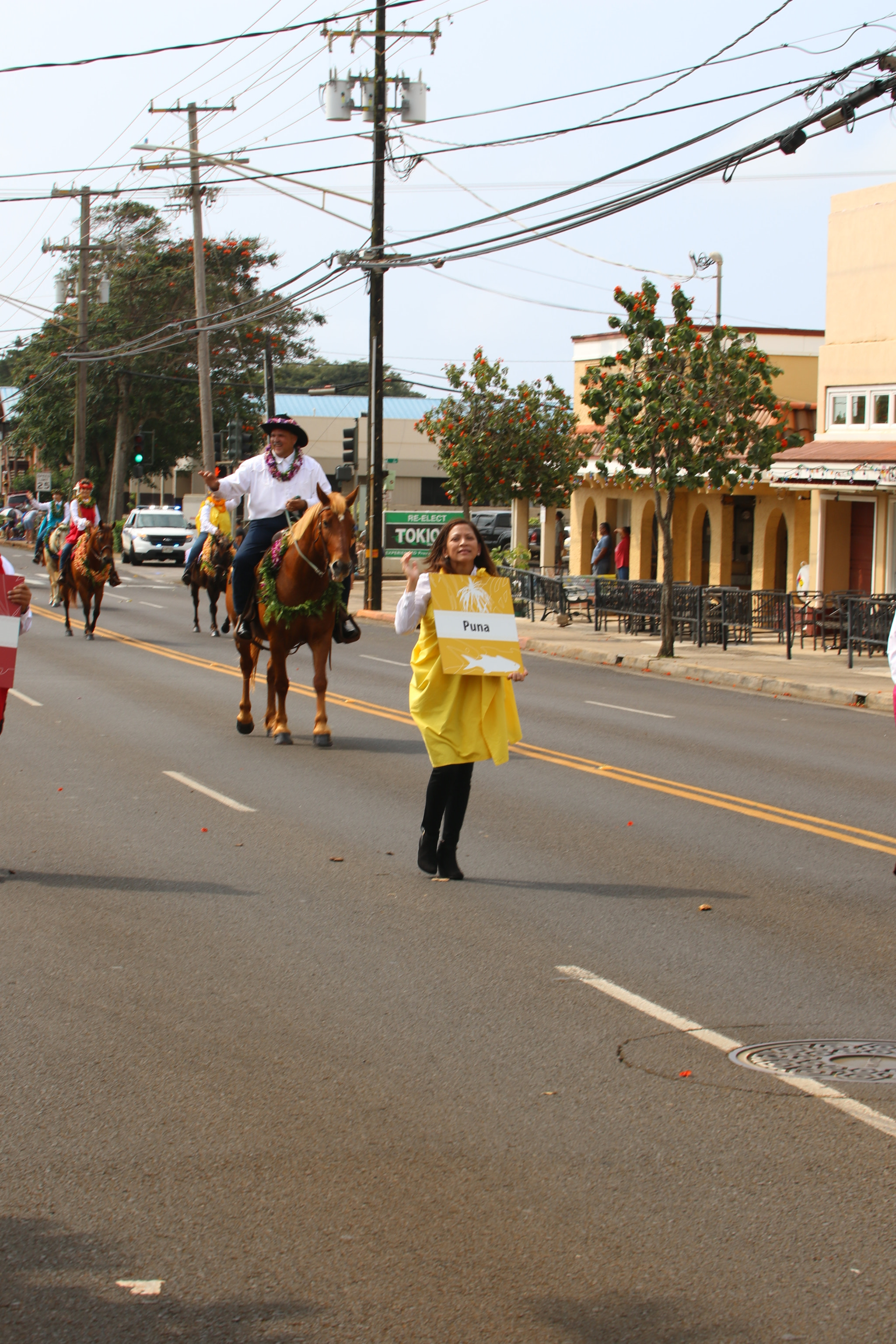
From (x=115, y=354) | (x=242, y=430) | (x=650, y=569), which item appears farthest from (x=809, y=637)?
(x=115, y=354)

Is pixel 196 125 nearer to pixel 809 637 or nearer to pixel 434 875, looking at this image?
pixel 809 637

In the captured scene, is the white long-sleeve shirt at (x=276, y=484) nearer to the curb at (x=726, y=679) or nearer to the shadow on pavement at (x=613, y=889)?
the shadow on pavement at (x=613, y=889)

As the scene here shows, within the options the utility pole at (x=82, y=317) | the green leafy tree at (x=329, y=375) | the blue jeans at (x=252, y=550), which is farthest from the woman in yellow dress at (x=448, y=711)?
the green leafy tree at (x=329, y=375)

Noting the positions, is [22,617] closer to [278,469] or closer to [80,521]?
[278,469]

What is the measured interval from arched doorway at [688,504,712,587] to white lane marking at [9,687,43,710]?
75.5ft

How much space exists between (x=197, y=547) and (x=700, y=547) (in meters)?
15.6

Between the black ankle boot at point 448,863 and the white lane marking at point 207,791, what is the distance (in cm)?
245

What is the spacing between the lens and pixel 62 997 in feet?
21.6

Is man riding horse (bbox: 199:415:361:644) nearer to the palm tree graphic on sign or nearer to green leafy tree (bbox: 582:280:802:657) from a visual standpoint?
the palm tree graphic on sign

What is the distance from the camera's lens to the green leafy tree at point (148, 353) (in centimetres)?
6625

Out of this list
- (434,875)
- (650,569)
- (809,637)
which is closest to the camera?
(434,875)

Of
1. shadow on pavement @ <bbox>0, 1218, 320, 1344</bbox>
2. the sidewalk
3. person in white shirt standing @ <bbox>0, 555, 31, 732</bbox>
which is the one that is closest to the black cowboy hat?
person in white shirt standing @ <bbox>0, 555, 31, 732</bbox>

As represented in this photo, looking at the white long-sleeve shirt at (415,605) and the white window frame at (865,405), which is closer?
the white long-sleeve shirt at (415,605)

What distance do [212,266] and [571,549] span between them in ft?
100
